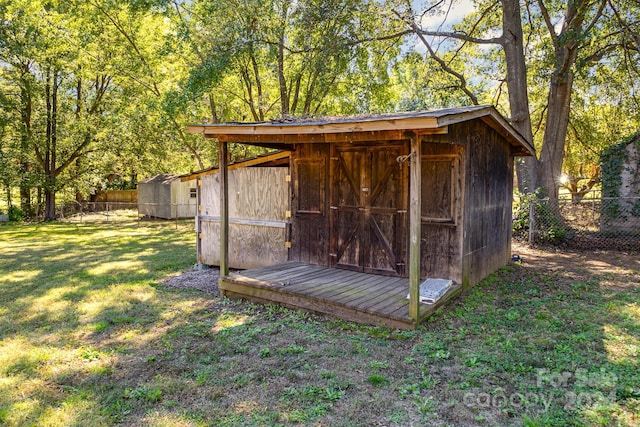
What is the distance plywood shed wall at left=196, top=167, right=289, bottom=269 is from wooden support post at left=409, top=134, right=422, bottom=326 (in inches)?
124

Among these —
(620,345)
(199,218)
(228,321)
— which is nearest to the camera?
(620,345)

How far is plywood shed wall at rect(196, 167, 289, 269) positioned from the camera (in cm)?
712

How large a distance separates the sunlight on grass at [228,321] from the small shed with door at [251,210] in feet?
6.86

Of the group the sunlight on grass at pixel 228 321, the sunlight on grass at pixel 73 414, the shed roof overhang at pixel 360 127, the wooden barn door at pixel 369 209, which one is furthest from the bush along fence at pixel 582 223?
the sunlight on grass at pixel 73 414

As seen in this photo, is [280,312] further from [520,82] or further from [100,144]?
[100,144]

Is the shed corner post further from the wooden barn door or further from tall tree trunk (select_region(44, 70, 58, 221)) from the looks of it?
tall tree trunk (select_region(44, 70, 58, 221))

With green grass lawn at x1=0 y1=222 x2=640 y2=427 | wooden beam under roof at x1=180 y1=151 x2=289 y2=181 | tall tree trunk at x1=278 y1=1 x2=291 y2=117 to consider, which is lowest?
green grass lawn at x1=0 y1=222 x2=640 y2=427

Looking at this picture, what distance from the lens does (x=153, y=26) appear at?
55.6ft

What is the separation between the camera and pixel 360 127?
4316mm

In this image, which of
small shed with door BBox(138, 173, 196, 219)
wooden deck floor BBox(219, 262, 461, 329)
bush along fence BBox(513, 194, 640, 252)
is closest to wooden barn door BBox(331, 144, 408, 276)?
wooden deck floor BBox(219, 262, 461, 329)

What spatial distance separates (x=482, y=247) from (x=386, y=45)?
29.8ft

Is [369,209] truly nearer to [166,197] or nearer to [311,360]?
[311,360]

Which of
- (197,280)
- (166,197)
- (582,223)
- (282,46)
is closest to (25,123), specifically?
(166,197)

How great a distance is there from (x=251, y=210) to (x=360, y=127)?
3.60 m
